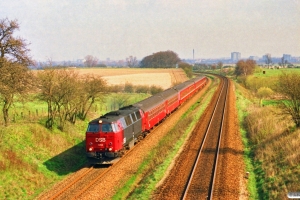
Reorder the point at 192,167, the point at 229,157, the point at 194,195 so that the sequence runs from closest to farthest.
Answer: the point at 194,195 → the point at 192,167 → the point at 229,157

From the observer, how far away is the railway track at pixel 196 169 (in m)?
15.5

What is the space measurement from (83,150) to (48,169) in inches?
221

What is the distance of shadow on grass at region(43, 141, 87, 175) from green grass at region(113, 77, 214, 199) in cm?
474

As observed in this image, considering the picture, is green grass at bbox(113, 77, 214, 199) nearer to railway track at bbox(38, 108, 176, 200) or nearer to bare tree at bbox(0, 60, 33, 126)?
railway track at bbox(38, 108, 176, 200)

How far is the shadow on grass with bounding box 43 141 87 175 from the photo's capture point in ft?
73.2

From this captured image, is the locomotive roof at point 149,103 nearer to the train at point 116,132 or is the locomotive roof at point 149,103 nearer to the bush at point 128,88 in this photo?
the train at point 116,132

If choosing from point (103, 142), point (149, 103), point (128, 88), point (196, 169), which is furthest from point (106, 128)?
point (128, 88)

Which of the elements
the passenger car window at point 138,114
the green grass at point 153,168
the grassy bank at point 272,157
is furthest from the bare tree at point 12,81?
the grassy bank at point 272,157

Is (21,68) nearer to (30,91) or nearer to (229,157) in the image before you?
(30,91)

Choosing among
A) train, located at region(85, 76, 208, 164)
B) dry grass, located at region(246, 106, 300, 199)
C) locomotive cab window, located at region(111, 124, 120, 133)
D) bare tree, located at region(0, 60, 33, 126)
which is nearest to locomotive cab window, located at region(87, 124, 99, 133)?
train, located at region(85, 76, 208, 164)

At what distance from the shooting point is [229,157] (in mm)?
21297

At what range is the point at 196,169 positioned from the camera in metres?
18.9

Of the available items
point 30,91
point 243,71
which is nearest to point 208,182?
point 30,91

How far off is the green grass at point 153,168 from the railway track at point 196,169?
563 mm
